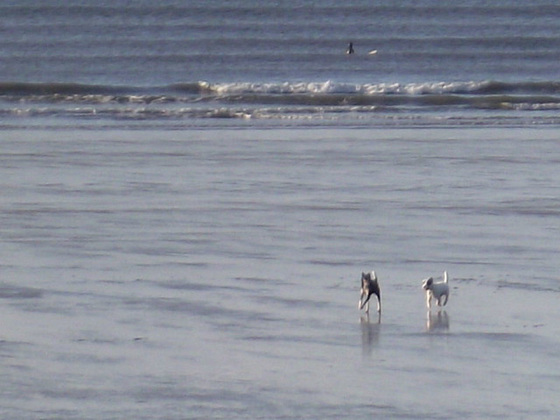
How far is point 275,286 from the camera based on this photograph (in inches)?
259

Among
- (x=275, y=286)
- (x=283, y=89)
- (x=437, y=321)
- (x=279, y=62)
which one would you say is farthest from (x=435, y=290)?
(x=279, y=62)

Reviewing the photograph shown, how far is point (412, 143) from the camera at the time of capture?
13.4 meters

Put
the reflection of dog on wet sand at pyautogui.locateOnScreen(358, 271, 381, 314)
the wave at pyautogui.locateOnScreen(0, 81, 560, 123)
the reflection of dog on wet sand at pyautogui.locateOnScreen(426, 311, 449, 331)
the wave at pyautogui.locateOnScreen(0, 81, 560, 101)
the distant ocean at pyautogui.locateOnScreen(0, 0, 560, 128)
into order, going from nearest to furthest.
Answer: the reflection of dog on wet sand at pyautogui.locateOnScreen(426, 311, 449, 331) < the reflection of dog on wet sand at pyautogui.locateOnScreen(358, 271, 381, 314) < the wave at pyautogui.locateOnScreen(0, 81, 560, 123) < the distant ocean at pyautogui.locateOnScreen(0, 0, 560, 128) < the wave at pyautogui.locateOnScreen(0, 81, 560, 101)

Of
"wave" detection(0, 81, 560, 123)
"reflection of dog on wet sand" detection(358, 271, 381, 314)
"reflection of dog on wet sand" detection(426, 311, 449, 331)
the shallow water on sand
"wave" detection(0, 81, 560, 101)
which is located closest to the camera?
the shallow water on sand

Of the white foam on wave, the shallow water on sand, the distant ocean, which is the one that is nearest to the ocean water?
the shallow water on sand

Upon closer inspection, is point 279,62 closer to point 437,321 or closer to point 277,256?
point 277,256

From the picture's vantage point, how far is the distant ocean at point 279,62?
1809 cm

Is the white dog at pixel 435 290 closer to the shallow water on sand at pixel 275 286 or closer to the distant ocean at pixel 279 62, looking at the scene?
the shallow water on sand at pixel 275 286

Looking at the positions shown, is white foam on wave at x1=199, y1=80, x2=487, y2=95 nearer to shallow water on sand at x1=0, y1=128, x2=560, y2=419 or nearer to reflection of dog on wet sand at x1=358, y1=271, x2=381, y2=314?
shallow water on sand at x1=0, y1=128, x2=560, y2=419

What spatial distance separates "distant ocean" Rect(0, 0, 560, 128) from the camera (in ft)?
59.4

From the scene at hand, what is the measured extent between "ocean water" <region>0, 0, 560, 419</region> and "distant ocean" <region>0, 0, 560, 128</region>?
7.8 inches

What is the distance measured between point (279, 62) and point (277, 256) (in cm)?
2144

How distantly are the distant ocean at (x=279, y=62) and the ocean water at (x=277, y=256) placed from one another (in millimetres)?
198

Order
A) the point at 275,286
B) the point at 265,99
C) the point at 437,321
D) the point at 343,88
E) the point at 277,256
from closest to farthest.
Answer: the point at 437,321 → the point at 275,286 → the point at 277,256 → the point at 265,99 → the point at 343,88
